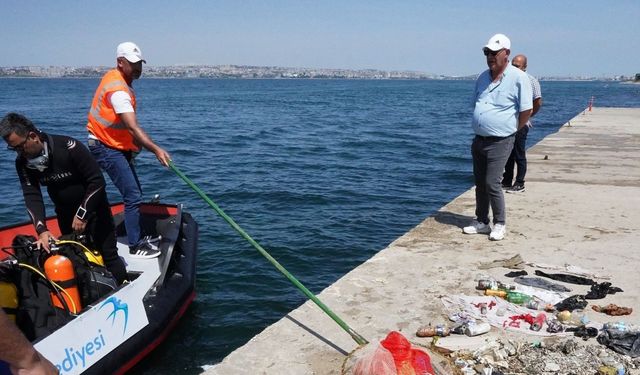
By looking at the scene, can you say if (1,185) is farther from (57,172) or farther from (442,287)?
(442,287)

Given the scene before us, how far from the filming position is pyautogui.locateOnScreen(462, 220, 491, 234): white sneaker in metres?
5.94

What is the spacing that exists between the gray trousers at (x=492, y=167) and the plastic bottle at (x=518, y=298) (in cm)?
155

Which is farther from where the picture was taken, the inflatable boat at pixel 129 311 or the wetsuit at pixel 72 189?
the wetsuit at pixel 72 189

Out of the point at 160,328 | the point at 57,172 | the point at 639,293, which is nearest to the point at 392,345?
the point at 639,293

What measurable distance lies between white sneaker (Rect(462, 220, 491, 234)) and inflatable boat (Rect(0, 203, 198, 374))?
3.34m

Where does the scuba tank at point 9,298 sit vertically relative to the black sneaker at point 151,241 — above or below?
above

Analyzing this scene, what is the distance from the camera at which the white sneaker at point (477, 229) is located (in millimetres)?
5941

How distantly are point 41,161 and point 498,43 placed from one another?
4.43 metres

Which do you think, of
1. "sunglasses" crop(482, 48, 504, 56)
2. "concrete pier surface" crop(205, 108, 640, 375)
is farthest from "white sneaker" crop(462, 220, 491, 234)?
"sunglasses" crop(482, 48, 504, 56)

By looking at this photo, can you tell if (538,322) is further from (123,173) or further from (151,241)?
(151,241)

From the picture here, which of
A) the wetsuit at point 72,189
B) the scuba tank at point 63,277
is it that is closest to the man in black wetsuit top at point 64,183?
the wetsuit at point 72,189

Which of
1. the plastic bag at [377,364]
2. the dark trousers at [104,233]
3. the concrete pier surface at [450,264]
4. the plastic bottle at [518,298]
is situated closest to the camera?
the plastic bag at [377,364]

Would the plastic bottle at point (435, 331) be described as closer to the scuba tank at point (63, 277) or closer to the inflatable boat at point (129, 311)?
the inflatable boat at point (129, 311)

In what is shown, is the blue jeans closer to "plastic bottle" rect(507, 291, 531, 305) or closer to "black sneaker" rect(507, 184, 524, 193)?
"plastic bottle" rect(507, 291, 531, 305)
